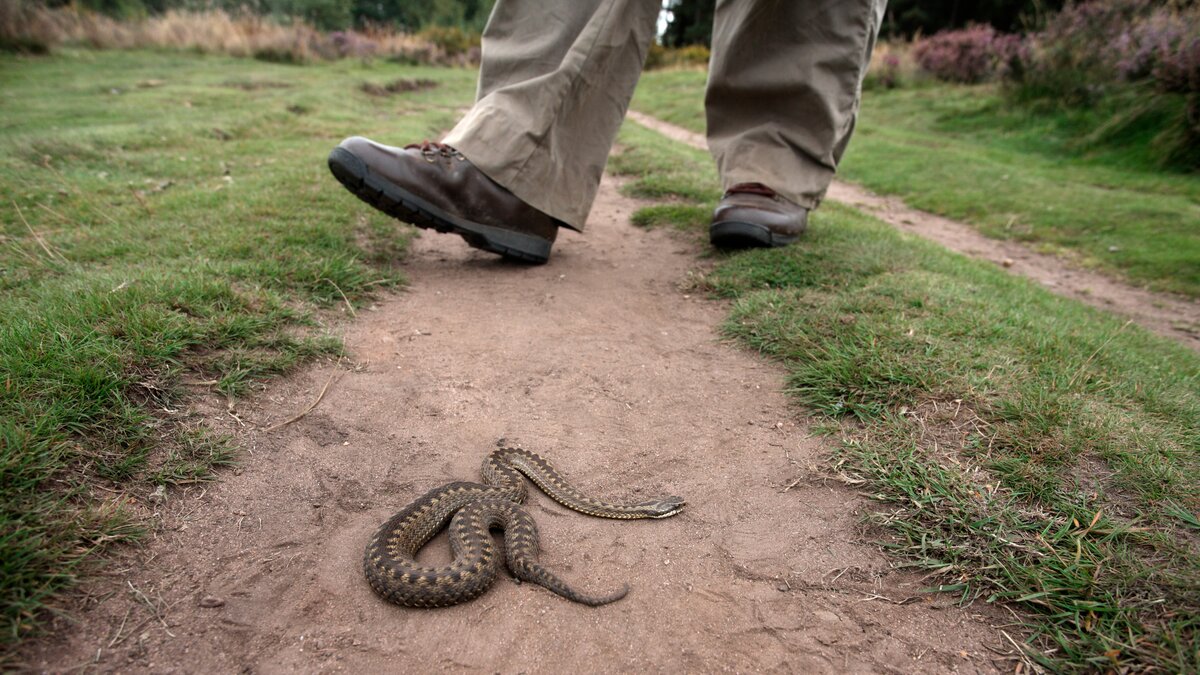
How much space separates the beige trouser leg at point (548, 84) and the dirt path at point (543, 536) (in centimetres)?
115

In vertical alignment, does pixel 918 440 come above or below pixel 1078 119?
below

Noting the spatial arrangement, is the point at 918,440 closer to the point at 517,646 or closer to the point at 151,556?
the point at 517,646

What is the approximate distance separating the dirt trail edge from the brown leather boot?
518 centimetres

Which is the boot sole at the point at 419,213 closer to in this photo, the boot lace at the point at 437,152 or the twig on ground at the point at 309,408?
the boot lace at the point at 437,152

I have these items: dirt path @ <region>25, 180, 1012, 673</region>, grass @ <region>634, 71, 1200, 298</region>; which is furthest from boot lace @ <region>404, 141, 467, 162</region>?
grass @ <region>634, 71, 1200, 298</region>

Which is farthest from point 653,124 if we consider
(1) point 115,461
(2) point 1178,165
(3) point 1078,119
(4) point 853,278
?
(1) point 115,461

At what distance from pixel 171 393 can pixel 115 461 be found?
18.0 inches

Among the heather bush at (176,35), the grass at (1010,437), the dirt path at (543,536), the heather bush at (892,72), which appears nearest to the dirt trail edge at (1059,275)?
the grass at (1010,437)

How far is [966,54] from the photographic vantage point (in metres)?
18.4

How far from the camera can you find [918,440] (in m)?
2.80

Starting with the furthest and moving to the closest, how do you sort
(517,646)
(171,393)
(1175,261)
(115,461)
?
(1175,261) < (171,393) < (115,461) < (517,646)

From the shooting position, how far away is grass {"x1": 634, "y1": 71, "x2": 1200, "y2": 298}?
23.0 ft

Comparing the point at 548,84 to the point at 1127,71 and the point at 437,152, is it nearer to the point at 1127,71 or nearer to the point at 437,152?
the point at 437,152

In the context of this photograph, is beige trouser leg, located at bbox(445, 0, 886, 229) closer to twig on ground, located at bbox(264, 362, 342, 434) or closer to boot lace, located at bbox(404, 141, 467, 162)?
boot lace, located at bbox(404, 141, 467, 162)
